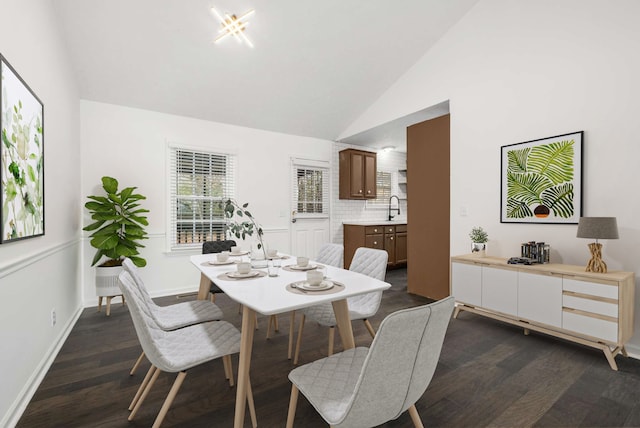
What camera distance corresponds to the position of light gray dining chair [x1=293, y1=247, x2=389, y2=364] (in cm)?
218

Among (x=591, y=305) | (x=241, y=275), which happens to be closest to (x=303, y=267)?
(x=241, y=275)

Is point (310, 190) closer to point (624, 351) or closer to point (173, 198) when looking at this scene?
point (173, 198)

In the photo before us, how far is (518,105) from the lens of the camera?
3.16 meters

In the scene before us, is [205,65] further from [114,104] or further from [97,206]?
[97,206]

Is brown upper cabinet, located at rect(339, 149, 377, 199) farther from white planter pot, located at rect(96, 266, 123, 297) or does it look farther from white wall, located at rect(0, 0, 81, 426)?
white wall, located at rect(0, 0, 81, 426)

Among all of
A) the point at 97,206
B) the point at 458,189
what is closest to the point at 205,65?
the point at 97,206

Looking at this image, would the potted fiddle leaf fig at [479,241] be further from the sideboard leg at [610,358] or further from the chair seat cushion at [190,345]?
the chair seat cushion at [190,345]

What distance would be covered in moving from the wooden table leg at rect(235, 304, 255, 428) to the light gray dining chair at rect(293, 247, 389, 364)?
633 millimetres

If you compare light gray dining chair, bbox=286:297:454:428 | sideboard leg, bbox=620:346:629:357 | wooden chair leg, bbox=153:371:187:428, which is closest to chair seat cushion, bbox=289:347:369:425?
light gray dining chair, bbox=286:297:454:428

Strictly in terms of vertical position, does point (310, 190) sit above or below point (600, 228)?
above

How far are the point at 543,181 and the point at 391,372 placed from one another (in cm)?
287

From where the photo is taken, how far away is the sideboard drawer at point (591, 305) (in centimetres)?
224

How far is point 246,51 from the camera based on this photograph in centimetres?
359

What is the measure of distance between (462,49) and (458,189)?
5.52 feet
